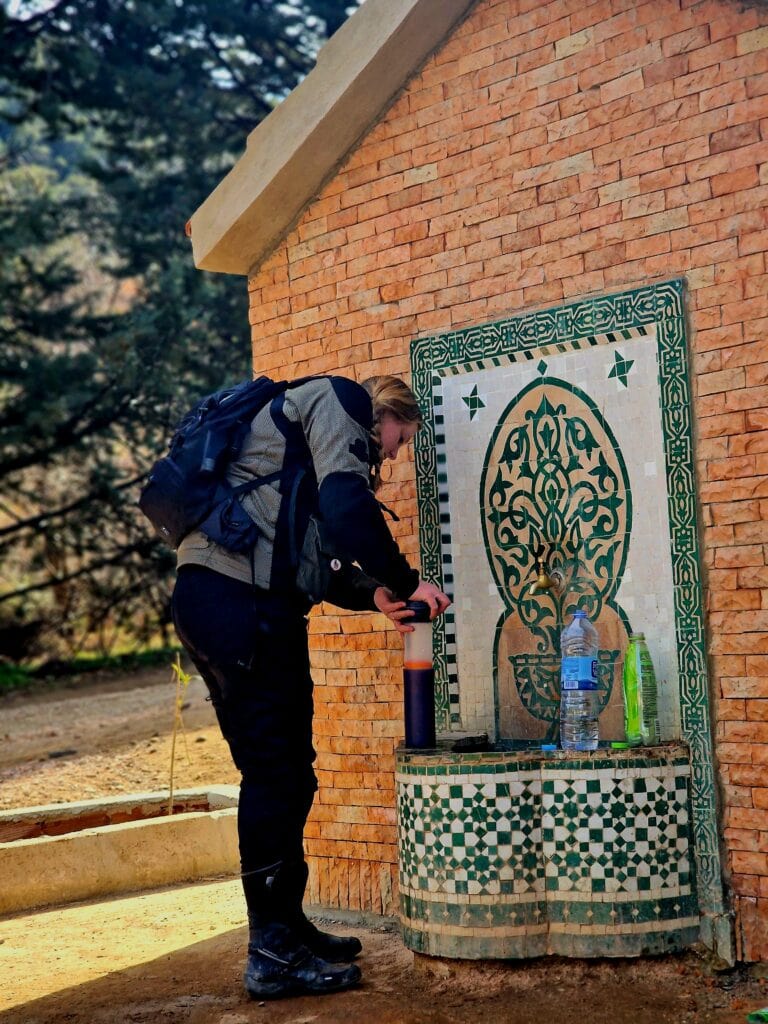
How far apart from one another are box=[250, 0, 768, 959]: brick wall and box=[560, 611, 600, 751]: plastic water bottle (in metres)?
0.51

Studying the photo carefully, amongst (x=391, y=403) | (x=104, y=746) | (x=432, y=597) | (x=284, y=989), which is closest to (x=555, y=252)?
(x=391, y=403)

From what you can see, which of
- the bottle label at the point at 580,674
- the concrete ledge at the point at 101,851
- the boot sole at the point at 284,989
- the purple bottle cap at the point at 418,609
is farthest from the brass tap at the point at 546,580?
the concrete ledge at the point at 101,851

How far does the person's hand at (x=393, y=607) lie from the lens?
4.94m

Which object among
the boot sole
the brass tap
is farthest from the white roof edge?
the boot sole

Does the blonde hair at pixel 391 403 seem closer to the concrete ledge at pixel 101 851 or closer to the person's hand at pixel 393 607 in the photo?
the person's hand at pixel 393 607

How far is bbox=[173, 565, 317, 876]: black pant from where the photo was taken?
4.64 meters

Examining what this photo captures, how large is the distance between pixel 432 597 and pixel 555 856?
1072mm

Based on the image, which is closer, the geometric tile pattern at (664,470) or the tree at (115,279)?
the geometric tile pattern at (664,470)

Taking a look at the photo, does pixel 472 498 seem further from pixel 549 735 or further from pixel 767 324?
pixel 767 324

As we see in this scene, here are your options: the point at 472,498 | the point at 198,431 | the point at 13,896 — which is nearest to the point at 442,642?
the point at 472,498

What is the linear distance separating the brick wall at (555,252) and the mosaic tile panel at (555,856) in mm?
251

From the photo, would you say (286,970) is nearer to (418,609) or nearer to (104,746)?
(418,609)

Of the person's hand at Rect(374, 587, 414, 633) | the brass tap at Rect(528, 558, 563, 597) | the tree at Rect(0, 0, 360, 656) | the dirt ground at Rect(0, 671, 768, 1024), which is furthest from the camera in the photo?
the tree at Rect(0, 0, 360, 656)

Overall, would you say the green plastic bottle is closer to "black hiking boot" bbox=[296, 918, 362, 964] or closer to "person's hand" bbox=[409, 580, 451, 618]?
"person's hand" bbox=[409, 580, 451, 618]
